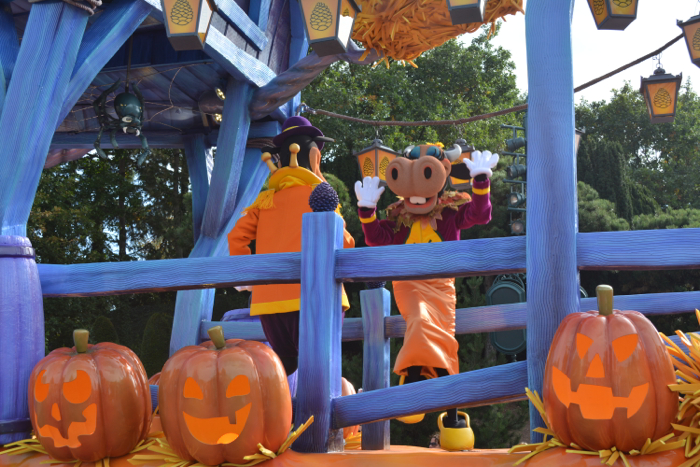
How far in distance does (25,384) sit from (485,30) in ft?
45.9

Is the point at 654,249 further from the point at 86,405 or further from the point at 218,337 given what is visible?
the point at 86,405

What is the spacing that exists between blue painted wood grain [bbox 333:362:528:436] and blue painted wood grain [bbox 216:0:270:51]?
9.50 feet

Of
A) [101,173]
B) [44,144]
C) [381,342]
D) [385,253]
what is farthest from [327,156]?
[385,253]

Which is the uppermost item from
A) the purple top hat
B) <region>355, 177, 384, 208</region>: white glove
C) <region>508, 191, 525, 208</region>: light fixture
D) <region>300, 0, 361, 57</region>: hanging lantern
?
<region>300, 0, 361, 57</region>: hanging lantern

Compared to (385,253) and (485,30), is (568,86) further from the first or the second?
(485,30)

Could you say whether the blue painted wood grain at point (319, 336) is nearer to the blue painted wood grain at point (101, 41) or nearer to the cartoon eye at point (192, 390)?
the cartoon eye at point (192, 390)

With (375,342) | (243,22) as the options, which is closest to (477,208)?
(375,342)

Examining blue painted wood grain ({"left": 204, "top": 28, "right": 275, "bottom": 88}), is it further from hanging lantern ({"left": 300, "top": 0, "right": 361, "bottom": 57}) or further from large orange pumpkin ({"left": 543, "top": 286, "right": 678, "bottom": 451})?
large orange pumpkin ({"left": 543, "top": 286, "right": 678, "bottom": 451})

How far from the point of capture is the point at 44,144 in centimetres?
264

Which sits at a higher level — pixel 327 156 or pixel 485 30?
pixel 485 30

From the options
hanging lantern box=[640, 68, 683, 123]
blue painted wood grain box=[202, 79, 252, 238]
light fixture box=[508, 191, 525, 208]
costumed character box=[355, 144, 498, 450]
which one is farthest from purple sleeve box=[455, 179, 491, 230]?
light fixture box=[508, 191, 525, 208]

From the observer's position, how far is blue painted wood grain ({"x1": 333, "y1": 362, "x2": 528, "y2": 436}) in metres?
1.83

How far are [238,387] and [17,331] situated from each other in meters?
0.99

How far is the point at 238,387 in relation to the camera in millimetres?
1764
